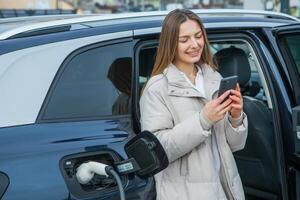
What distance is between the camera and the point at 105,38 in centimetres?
236

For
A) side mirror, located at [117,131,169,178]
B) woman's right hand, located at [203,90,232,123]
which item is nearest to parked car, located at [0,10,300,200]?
Answer: side mirror, located at [117,131,169,178]

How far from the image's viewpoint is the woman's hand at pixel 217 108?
210cm

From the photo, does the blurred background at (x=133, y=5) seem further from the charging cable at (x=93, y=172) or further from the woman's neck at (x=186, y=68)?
the charging cable at (x=93, y=172)

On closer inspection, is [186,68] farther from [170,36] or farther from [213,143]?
[213,143]

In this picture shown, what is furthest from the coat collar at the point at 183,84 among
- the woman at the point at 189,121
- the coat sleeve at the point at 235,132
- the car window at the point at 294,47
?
the car window at the point at 294,47

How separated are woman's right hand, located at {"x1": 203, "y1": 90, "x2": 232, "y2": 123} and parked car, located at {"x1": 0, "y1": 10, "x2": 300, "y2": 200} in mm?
381

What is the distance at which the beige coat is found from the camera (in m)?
2.15

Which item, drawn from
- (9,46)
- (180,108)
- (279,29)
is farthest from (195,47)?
(279,29)

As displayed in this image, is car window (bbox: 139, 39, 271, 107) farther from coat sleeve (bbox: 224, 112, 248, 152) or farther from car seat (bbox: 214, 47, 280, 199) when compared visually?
coat sleeve (bbox: 224, 112, 248, 152)

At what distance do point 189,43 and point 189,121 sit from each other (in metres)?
0.34

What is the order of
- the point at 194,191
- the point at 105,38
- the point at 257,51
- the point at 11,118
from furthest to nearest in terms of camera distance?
1. the point at 257,51
2. the point at 105,38
3. the point at 194,191
4. the point at 11,118

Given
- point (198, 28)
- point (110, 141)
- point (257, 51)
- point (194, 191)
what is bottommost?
point (194, 191)

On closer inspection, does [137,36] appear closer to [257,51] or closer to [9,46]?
[9,46]

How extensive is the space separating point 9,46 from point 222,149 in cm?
98
